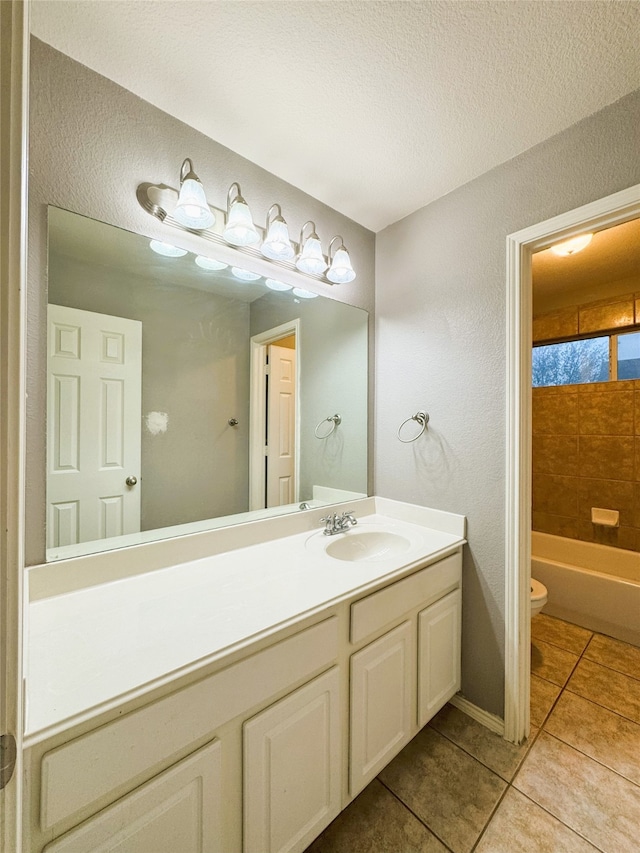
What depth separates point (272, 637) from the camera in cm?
80

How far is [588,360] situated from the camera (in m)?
2.63

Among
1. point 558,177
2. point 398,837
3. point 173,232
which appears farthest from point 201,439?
point 558,177

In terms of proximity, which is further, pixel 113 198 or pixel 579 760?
pixel 579 760

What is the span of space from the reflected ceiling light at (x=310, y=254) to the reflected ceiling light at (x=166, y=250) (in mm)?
495

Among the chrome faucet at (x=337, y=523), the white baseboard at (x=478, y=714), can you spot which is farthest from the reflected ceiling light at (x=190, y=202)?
the white baseboard at (x=478, y=714)

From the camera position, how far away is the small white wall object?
7.98 feet

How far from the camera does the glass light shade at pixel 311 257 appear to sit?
1465 mm

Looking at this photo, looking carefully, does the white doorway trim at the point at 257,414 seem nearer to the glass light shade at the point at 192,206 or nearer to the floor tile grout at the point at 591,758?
the glass light shade at the point at 192,206

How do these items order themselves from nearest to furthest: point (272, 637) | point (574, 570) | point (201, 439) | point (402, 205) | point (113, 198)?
point (272, 637) < point (113, 198) < point (201, 439) < point (402, 205) < point (574, 570)

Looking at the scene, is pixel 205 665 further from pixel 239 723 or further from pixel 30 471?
pixel 30 471

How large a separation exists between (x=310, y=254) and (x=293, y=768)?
1737mm

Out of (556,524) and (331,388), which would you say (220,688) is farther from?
(556,524)

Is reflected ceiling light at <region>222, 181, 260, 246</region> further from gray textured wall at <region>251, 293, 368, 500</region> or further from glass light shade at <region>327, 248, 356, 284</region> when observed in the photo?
glass light shade at <region>327, 248, 356, 284</region>

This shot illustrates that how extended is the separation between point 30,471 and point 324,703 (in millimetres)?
1043
